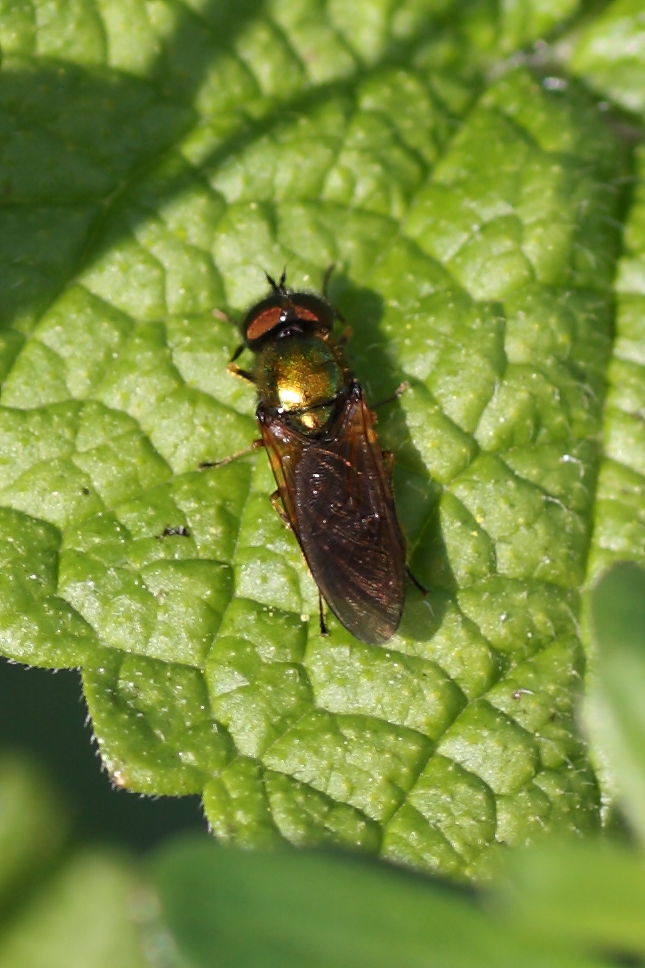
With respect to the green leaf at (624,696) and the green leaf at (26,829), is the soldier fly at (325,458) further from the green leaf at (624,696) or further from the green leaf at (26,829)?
the green leaf at (624,696)

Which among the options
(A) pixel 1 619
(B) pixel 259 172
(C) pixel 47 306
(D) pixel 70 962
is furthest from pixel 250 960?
(B) pixel 259 172

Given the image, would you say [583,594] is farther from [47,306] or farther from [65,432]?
[47,306]

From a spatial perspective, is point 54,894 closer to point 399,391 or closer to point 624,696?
point 624,696

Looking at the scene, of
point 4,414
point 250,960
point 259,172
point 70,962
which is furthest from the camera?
point 259,172

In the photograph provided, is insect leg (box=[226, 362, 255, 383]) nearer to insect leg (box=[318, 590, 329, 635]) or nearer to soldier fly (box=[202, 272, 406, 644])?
soldier fly (box=[202, 272, 406, 644])

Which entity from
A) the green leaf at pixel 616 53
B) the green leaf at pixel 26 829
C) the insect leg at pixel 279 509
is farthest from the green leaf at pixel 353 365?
the green leaf at pixel 26 829

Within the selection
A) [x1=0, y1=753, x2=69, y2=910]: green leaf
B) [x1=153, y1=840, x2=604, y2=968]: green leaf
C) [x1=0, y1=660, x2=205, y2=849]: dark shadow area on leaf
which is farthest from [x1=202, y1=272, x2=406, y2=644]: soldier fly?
[x1=153, y1=840, x2=604, y2=968]: green leaf

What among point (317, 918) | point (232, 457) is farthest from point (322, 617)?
point (317, 918)
